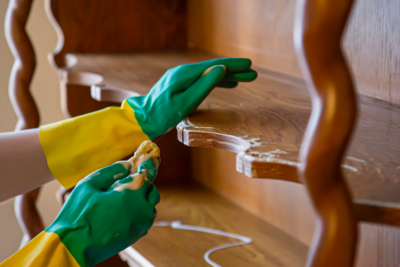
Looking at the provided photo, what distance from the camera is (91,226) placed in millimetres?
498

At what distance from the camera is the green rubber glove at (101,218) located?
0.49m

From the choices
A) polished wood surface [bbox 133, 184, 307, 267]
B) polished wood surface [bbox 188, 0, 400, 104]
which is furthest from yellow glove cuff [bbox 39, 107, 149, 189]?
polished wood surface [bbox 188, 0, 400, 104]

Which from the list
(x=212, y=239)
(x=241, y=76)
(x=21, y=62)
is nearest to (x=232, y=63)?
(x=241, y=76)

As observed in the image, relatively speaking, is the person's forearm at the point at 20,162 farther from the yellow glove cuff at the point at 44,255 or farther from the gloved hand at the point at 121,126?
the yellow glove cuff at the point at 44,255

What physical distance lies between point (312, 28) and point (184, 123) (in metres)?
0.30

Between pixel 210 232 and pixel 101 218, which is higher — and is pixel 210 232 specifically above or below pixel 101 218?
below

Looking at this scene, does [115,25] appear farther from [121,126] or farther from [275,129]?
[275,129]

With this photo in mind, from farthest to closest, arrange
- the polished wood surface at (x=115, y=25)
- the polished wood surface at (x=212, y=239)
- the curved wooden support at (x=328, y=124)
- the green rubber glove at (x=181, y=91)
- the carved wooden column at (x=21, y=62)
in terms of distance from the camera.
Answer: the polished wood surface at (x=115, y=25), the carved wooden column at (x=21, y=62), the polished wood surface at (x=212, y=239), the green rubber glove at (x=181, y=91), the curved wooden support at (x=328, y=124)

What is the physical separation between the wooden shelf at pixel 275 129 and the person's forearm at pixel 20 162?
6.6 inches

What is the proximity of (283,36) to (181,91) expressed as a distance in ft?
1.15

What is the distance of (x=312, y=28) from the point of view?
0.27 metres

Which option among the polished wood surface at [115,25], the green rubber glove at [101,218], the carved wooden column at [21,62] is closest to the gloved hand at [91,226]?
the green rubber glove at [101,218]

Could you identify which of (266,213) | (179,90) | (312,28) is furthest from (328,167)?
(266,213)

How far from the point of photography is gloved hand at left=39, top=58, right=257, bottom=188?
60cm
